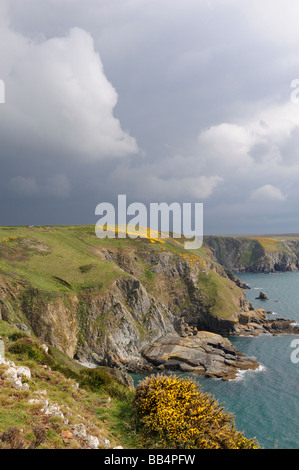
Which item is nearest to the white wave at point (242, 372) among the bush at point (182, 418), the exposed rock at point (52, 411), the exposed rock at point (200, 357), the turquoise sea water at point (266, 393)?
the turquoise sea water at point (266, 393)

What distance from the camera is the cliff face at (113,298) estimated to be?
2144 inches

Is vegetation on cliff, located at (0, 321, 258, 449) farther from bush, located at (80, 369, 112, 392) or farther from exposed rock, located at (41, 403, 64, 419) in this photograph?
bush, located at (80, 369, 112, 392)

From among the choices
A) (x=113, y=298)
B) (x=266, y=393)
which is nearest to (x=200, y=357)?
(x=266, y=393)

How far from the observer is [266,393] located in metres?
47.5

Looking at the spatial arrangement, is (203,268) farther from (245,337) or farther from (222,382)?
(222,382)

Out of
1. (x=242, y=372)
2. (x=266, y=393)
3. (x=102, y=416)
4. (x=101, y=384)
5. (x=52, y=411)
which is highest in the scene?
(x=52, y=411)

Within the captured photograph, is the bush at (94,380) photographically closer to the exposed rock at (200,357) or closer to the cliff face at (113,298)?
the cliff face at (113,298)

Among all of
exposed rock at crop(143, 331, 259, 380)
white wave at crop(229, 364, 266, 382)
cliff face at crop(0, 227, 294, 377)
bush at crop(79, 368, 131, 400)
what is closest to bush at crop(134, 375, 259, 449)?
bush at crop(79, 368, 131, 400)

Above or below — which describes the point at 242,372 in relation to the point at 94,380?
below

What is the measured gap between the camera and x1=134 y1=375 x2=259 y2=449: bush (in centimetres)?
1301

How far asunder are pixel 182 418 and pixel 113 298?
53854mm

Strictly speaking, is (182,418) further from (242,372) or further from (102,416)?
(242,372)

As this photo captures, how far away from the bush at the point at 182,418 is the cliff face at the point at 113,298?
39721mm

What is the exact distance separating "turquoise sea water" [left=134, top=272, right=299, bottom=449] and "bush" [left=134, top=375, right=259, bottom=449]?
12213mm
